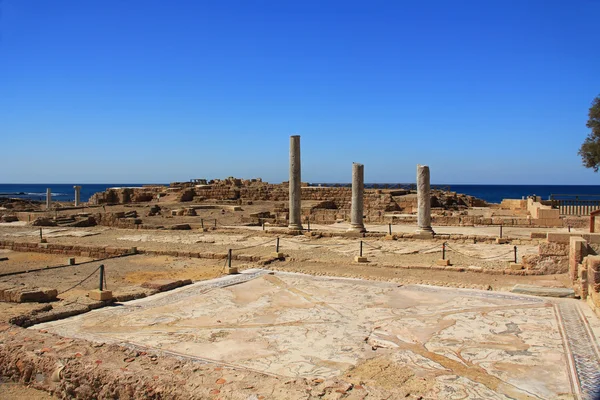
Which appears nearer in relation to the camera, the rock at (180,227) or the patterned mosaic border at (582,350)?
the patterned mosaic border at (582,350)

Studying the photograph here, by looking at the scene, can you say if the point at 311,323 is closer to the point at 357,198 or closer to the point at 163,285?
the point at 163,285

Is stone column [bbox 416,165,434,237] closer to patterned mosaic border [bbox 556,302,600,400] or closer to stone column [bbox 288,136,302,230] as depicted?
stone column [bbox 288,136,302,230]

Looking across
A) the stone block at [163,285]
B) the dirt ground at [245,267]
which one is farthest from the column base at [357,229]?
the stone block at [163,285]

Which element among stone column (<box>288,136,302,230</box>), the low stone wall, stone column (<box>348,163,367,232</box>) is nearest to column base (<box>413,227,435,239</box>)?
stone column (<box>348,163,367,232</box>)

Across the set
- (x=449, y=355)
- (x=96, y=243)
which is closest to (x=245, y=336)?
(x=449, y=355)

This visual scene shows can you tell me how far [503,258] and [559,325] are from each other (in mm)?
6720

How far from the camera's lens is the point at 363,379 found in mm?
4965

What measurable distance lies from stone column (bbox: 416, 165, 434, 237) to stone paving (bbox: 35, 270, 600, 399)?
892 cm

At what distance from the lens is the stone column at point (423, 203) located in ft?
58.4

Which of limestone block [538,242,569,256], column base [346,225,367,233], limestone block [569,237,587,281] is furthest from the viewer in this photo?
column base [346,225,367,233]

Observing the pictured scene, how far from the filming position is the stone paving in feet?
16.8

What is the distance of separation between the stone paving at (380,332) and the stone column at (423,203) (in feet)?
29.3

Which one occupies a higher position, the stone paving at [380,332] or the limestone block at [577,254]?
the limestone block at [577,254]

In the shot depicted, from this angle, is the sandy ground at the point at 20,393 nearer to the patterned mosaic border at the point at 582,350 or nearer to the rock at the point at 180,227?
the patterned mosaic border at the point at 582,350
